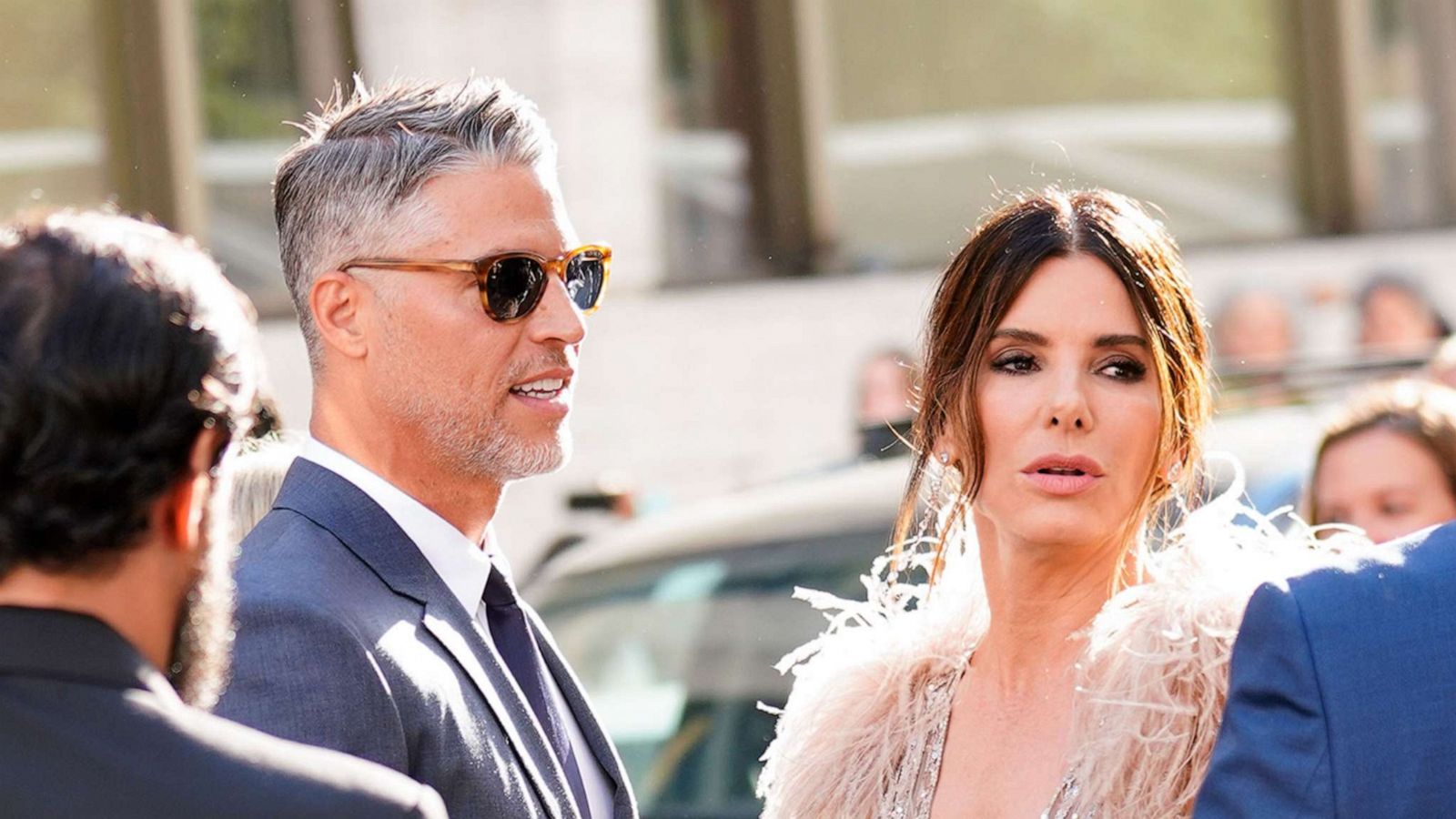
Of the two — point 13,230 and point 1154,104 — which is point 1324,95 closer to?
point 1154,104

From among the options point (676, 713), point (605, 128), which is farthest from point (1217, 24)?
point (676, 713)

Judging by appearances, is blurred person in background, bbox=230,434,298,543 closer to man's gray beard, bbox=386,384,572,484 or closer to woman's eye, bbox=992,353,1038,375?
man's gray beard, bbox=386,384,572,484

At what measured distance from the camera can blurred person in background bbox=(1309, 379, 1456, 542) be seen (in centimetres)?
416

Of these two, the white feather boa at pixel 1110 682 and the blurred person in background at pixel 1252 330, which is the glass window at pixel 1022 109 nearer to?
the blurred person in background at pixel 1252 330

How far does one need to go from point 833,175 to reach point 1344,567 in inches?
345

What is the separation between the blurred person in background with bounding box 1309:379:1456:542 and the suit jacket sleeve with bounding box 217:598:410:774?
8.13ft

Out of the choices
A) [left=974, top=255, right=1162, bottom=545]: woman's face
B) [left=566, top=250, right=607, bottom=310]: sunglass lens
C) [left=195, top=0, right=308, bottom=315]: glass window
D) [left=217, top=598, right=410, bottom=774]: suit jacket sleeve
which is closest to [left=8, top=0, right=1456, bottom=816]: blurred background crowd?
[left=195, top=0, right=308, bottom=315]: glass window

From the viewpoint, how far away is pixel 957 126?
A: 10773 millimetres

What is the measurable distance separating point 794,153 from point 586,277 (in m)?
7.74

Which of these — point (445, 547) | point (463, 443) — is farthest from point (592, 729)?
point (463, 443)

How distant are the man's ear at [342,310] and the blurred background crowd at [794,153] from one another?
475 centimetres

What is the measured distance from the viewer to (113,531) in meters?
1.65

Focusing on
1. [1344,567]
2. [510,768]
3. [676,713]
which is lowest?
[676,713]

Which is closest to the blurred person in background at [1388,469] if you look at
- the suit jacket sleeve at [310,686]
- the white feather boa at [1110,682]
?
the white feather boa at [1110,682]
